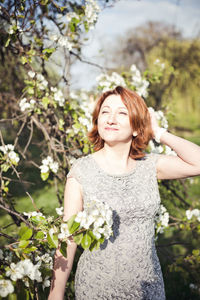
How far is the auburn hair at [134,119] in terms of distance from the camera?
1.48 meters

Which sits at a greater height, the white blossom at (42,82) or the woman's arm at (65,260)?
the white blossom at (42,82)

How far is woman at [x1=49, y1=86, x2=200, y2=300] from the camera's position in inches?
51.8

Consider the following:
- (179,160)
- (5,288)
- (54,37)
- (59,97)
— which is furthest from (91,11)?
(5,288)

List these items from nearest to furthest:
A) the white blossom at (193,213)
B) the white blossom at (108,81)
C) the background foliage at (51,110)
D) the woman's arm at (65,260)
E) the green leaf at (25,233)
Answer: the green leaf at (25,233), the woman's arm at (65,260), the background foliage at (51,110), the white blossom at (193,213), the white blossom at (108,81)

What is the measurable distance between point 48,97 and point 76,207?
1009mm

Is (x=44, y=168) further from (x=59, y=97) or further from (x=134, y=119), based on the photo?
(x=134, y=119)

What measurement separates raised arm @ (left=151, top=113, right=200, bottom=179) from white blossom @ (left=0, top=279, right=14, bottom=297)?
107 cm

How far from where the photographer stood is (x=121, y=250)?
1.33m

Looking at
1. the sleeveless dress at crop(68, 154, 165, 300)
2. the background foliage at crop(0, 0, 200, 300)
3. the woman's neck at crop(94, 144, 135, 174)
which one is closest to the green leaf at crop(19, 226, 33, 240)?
the background foliage at crop(0, 0, 200, 300)

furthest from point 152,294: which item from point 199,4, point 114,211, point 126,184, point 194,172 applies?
point 199,4

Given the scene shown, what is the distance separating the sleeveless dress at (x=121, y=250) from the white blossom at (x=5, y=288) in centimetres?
57

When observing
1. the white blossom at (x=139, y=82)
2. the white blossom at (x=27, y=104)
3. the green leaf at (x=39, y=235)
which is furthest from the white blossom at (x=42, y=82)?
the green leaf at (x=39, y=235)

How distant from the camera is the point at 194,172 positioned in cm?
149

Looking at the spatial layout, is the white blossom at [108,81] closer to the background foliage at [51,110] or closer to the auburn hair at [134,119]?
the background foliage at [51,110]
